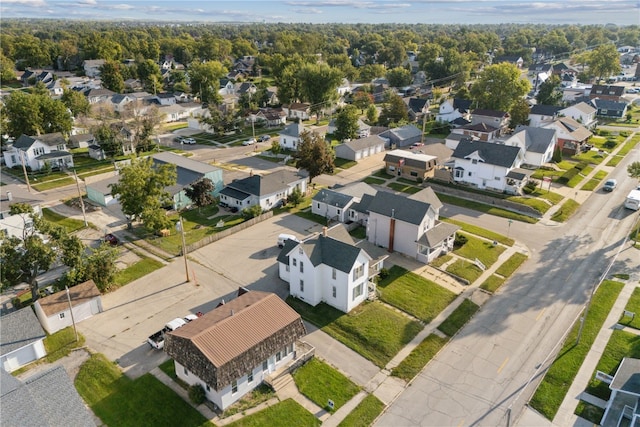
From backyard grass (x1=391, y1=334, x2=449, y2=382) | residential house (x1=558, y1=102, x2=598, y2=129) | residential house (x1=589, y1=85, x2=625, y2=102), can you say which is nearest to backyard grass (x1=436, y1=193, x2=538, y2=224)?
backyard grass (x1=391, y1=334, x2=449, y2=382)

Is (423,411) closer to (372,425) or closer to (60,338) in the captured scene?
(372,425)

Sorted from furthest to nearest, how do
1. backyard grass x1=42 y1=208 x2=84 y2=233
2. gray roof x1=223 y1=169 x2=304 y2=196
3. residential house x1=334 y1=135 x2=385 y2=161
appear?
1. residential house x1=334 y1=135 x2=385 y2=161
2. gray roof x1=223 y1=169 x2=304 y2=196
3. backyard grass x1=42 y1=208 x2=84 y2=233

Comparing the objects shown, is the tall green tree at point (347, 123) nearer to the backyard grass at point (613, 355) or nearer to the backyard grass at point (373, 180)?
the backyard grass at point (373, 180)

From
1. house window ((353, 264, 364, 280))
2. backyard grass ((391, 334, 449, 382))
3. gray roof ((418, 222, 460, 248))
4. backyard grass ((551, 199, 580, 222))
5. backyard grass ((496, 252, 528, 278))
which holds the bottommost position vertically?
backyard grass ((391, 334, 449, 382))

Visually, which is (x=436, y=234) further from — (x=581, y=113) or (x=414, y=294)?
(x=581, y=113)

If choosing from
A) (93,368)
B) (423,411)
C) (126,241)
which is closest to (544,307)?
(423,411)

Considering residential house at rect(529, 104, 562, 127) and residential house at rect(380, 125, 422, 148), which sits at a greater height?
residential house at rect(529, 104, 562, 127)

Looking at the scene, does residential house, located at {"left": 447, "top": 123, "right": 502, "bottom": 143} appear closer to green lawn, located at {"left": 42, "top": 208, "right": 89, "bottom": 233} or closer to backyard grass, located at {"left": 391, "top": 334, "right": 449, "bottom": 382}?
backyard grass, located at {"left": 391, "top": 334, "right": 449, "bottom": 382}
